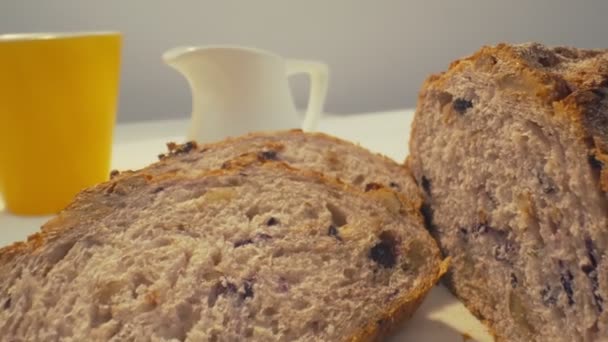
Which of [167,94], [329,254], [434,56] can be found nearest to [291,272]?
[329,254]

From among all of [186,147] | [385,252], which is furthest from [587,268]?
[186,147]

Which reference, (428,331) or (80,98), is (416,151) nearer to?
(428,331)

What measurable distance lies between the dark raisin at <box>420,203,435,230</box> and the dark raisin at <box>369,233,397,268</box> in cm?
20

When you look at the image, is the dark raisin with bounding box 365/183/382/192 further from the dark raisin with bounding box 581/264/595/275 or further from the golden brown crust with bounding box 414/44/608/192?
the dark raisin with bounding box 581/264/595/275

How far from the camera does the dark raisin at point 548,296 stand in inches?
42.6

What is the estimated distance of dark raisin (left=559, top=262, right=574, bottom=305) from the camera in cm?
104

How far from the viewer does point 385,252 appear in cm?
120

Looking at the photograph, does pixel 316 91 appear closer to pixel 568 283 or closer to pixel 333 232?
pixel 333 232

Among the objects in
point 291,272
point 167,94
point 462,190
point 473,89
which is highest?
point 473,89

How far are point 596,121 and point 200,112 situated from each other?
1.18 metres

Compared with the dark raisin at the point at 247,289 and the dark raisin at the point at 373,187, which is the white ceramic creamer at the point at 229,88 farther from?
the dark raisin at the point at 247,289

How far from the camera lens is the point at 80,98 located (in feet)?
5.83

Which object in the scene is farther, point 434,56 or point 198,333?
point 434,56

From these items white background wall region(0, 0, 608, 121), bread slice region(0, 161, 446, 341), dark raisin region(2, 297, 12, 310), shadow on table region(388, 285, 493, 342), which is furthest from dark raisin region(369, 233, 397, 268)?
white background wall region(0, 0, 608, 121)
